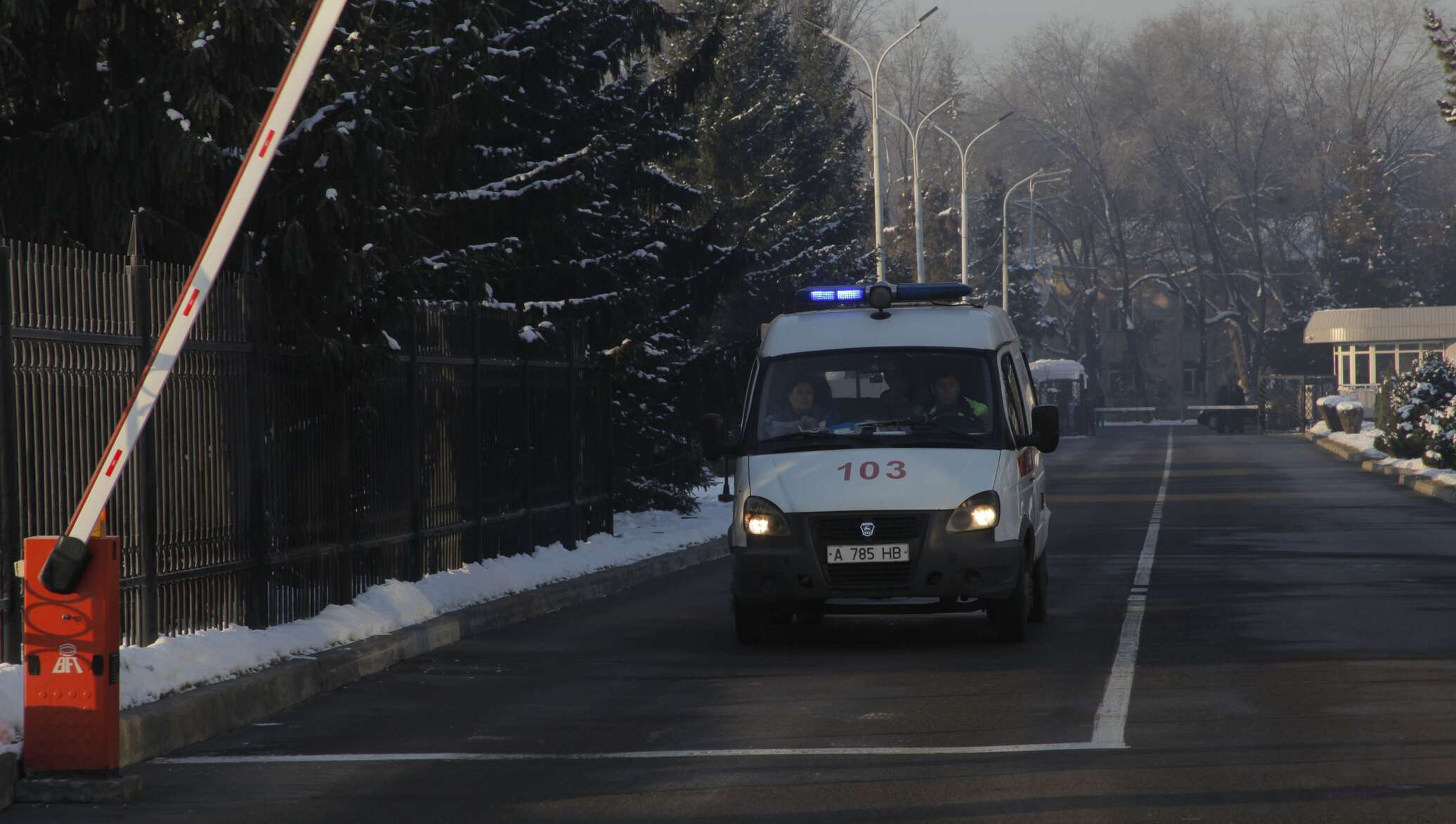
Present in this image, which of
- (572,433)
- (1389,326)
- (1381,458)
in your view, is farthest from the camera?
(1389,326)

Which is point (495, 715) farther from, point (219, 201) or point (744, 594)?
point (219, 201)

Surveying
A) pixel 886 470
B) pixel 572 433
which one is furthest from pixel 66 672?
pixel 572 433

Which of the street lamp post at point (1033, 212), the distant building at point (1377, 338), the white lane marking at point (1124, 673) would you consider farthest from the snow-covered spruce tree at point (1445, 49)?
the street lamp post at point (1033, 212)

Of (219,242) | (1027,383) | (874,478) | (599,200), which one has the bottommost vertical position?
(874,478)

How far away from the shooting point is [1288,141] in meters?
105

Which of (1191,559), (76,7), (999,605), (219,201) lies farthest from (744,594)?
(1191,559)

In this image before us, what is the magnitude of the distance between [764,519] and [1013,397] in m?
2.08

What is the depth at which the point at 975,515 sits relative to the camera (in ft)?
41.9

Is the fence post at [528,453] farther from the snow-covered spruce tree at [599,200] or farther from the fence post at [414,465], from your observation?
the fence post at [414,465]

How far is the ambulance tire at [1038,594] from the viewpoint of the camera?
46.6ft

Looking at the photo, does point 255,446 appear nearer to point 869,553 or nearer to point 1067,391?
point 869,553

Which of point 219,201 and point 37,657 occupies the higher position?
point 219,201

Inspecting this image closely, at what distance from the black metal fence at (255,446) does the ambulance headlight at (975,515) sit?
3912 millimetres

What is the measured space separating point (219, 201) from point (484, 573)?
3.93 m
